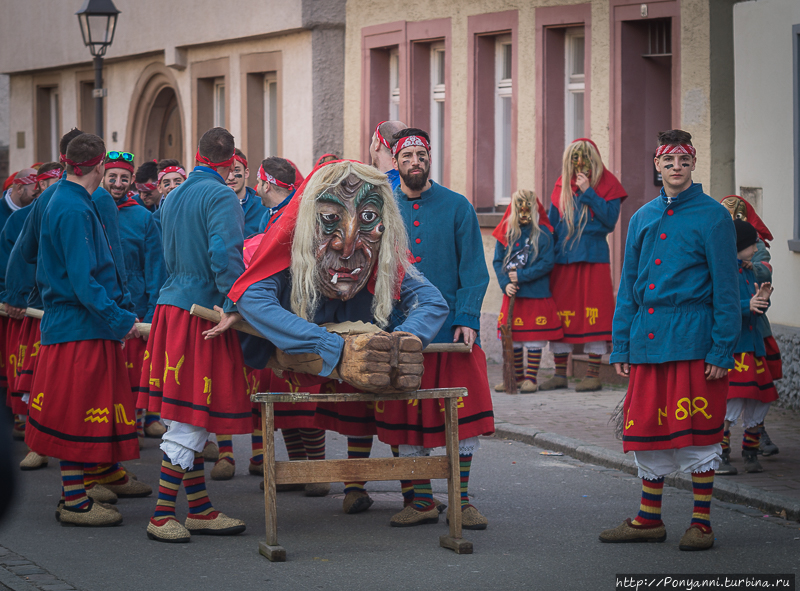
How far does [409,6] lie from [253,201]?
7.62 m

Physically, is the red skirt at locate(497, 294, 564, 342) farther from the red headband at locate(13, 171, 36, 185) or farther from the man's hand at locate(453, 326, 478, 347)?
the man's hand at locate(453, 326, 478, 347)

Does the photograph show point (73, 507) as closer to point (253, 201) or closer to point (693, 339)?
Answer: point (253, 201)

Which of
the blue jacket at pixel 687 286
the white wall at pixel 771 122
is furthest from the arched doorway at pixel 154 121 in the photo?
the blue jacket at pixel 687 286

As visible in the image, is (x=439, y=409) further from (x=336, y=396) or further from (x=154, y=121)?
(x=154, y=121)

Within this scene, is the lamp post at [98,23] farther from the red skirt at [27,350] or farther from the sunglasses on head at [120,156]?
the red skirt at [27,350]

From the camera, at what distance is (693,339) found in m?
5.91

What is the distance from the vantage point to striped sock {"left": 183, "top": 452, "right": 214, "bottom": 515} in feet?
20.7

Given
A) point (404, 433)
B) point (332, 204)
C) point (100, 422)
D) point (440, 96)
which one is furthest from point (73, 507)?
point (440, 96)

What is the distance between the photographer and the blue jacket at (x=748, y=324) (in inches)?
301

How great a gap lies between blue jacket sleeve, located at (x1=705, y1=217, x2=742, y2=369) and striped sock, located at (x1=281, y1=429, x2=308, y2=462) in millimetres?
2847

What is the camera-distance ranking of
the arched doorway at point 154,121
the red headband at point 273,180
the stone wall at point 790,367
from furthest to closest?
the arched doorway at point 154,121
the stone wall at point 790,367
the red headband at point 273,180

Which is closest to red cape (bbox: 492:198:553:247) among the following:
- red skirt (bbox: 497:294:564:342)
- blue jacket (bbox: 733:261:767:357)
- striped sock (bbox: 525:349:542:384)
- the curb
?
red skirt (bbox: 497:294:564:342)

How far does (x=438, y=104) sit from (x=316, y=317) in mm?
10162

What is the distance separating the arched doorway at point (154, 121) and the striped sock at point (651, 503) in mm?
15815
